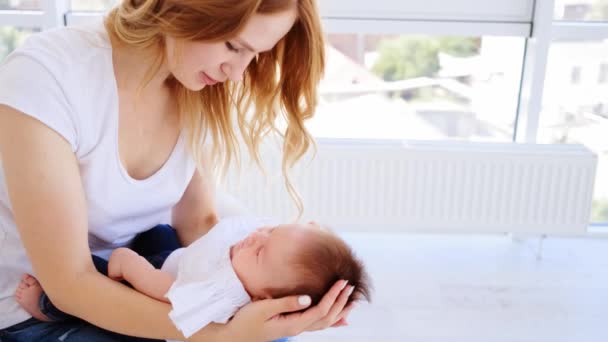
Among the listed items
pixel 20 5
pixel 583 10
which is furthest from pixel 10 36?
pixel 583 10

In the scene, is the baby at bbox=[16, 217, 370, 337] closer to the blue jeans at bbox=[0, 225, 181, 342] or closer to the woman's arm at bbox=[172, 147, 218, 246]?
the blue jeans at bbox=[0, 225, 181, 342]

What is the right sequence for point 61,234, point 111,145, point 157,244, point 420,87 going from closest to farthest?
point 61,234 < point 111,145 < point 157,244 < point 420,87

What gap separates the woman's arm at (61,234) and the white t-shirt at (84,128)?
0.04 metres

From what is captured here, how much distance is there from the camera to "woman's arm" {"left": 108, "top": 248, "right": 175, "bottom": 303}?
50.4 inches

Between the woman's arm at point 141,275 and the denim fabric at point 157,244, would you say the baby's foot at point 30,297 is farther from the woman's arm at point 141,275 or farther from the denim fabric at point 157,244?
the denim fabric at point 157,244

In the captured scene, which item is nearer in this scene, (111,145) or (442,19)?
(111,145)

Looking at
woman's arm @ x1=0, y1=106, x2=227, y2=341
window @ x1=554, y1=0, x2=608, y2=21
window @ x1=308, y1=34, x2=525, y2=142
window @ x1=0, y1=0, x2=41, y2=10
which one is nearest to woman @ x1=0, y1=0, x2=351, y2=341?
woman's arm @ x1=0, y1=106, x2=227, y2=341

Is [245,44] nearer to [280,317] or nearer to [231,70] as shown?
[231,70]

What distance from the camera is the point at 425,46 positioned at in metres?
2.88

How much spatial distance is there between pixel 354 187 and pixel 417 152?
0.28 m

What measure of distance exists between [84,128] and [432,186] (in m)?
1.74

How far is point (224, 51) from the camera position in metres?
1.26

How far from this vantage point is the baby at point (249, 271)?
1.25 meters

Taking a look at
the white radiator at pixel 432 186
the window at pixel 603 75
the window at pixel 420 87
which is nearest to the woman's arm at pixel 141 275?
the white radiator at pixel 432 186
